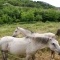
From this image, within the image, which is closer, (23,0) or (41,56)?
(41,56)

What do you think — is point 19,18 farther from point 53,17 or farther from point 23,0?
point 23,0

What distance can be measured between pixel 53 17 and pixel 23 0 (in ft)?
89.9

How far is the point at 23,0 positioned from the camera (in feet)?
204

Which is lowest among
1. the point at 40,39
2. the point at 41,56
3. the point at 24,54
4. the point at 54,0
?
the point at 54,0

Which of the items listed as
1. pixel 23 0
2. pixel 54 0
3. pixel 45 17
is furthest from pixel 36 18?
pixel 54 0

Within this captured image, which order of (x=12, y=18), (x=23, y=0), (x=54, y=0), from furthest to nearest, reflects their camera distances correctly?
(x=54, y=0)
(x=23, y=0)
(x=12, y=18)

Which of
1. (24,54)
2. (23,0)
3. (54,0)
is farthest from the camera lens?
(54,0)

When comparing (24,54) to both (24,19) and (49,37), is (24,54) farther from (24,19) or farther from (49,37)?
(24,19)

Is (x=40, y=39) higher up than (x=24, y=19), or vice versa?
(x=40, y=39)

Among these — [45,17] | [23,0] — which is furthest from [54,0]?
[45,17]

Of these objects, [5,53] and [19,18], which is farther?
[19,18]

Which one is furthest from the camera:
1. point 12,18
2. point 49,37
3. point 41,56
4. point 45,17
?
point 45,17

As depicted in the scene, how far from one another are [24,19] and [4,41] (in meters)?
28.2

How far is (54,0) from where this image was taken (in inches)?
2803
